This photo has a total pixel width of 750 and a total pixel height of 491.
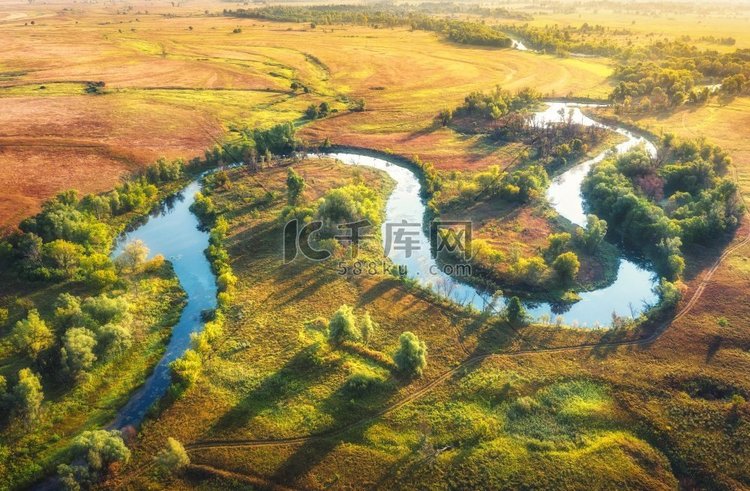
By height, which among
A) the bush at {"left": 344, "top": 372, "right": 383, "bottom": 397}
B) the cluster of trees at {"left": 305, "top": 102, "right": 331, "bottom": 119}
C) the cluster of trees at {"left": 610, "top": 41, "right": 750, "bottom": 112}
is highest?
the cluster of trees at {"left": 610, "top": 41, "right": 750, "bottom": 112}

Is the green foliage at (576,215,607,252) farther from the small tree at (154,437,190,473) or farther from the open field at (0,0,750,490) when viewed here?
the small tree at (154,437,190,473)

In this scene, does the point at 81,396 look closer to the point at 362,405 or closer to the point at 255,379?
the point at 255,379

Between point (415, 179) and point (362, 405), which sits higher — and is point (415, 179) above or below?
above

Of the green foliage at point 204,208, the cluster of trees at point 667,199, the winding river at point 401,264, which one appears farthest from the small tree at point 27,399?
A: the cluster of trees at point 667,199

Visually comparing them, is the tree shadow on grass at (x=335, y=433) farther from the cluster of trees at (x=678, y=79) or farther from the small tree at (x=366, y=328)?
the cluster of trees at (x=678, y=79)

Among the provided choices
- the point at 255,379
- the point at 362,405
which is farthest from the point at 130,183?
the point at 362,405

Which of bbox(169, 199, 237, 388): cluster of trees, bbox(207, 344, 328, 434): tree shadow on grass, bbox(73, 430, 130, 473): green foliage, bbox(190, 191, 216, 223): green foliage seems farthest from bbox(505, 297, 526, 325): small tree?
bbox(190, 191, 216, 223): green foliage
